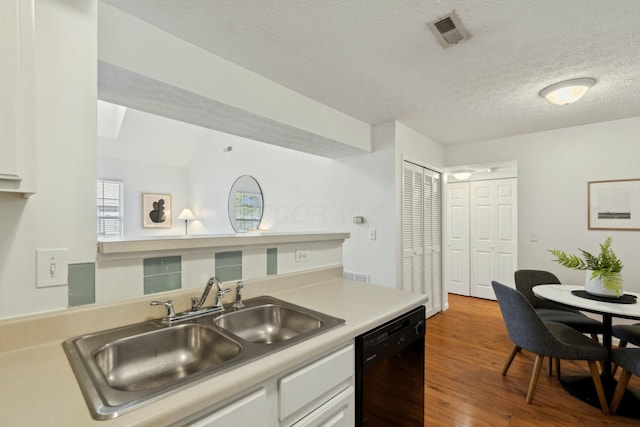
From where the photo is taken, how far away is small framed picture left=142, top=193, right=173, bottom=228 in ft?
20.0

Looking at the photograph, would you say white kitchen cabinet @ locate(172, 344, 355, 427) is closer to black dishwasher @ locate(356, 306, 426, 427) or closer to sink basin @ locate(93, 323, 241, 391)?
black dishwasher @ locate(356, 306, 426, 427)

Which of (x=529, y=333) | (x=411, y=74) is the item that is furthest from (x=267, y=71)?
(x=529, y=333)

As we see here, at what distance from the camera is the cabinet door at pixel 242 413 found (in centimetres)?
79

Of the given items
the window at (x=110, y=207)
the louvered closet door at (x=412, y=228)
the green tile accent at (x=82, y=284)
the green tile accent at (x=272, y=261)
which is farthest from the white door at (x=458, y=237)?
the window at (x=110, y=207)

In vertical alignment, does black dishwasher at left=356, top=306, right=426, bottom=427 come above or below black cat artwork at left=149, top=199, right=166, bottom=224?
below

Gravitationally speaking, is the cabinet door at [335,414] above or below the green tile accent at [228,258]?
below

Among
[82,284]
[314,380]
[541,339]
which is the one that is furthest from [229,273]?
[541,339]

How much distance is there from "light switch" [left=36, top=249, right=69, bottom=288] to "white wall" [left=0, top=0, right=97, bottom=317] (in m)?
0.02

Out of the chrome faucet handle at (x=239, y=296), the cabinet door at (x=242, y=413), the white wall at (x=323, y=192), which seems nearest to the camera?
the cabinet door at (x=242, y=413)

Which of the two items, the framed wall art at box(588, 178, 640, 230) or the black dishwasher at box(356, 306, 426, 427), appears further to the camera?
the framed wall art at box(588, 178, 640, 230)

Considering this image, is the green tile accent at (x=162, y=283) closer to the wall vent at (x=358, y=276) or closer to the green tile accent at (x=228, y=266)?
the green tile accent at (x=228, y=266)

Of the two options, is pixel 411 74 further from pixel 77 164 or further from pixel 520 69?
pixel 77 164

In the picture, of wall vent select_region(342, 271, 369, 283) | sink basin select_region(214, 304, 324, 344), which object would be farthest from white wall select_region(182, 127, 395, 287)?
sink basin select_region(214, 304, 324, 344)

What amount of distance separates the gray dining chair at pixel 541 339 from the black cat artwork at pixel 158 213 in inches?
244
